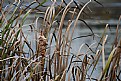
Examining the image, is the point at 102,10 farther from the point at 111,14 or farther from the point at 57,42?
the point at 57,42

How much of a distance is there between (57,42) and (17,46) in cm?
21

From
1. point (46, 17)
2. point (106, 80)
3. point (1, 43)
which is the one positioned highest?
point (46, 17)

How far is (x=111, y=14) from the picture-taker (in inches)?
246

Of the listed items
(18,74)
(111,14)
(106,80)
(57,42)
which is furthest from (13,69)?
(111,14)

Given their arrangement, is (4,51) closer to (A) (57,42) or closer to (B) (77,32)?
(A) (57,42)

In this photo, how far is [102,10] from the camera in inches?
256

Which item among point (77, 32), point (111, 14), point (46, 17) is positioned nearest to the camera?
point (46, 17)

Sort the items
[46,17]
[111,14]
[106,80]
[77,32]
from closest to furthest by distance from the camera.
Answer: [106,80] → [46,17] → [77,32] → [111,14]

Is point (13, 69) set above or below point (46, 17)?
below

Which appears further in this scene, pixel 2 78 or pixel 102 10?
pixel 102 10

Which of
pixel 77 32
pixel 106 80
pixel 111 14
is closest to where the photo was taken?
pixel 106 80

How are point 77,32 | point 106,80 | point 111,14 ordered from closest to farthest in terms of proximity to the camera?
1. point 106,80
2. point 77,32
3. point 111,14

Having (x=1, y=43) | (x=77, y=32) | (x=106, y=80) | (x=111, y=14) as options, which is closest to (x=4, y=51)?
(x=1, y=43)

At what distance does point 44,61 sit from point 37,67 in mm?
47
